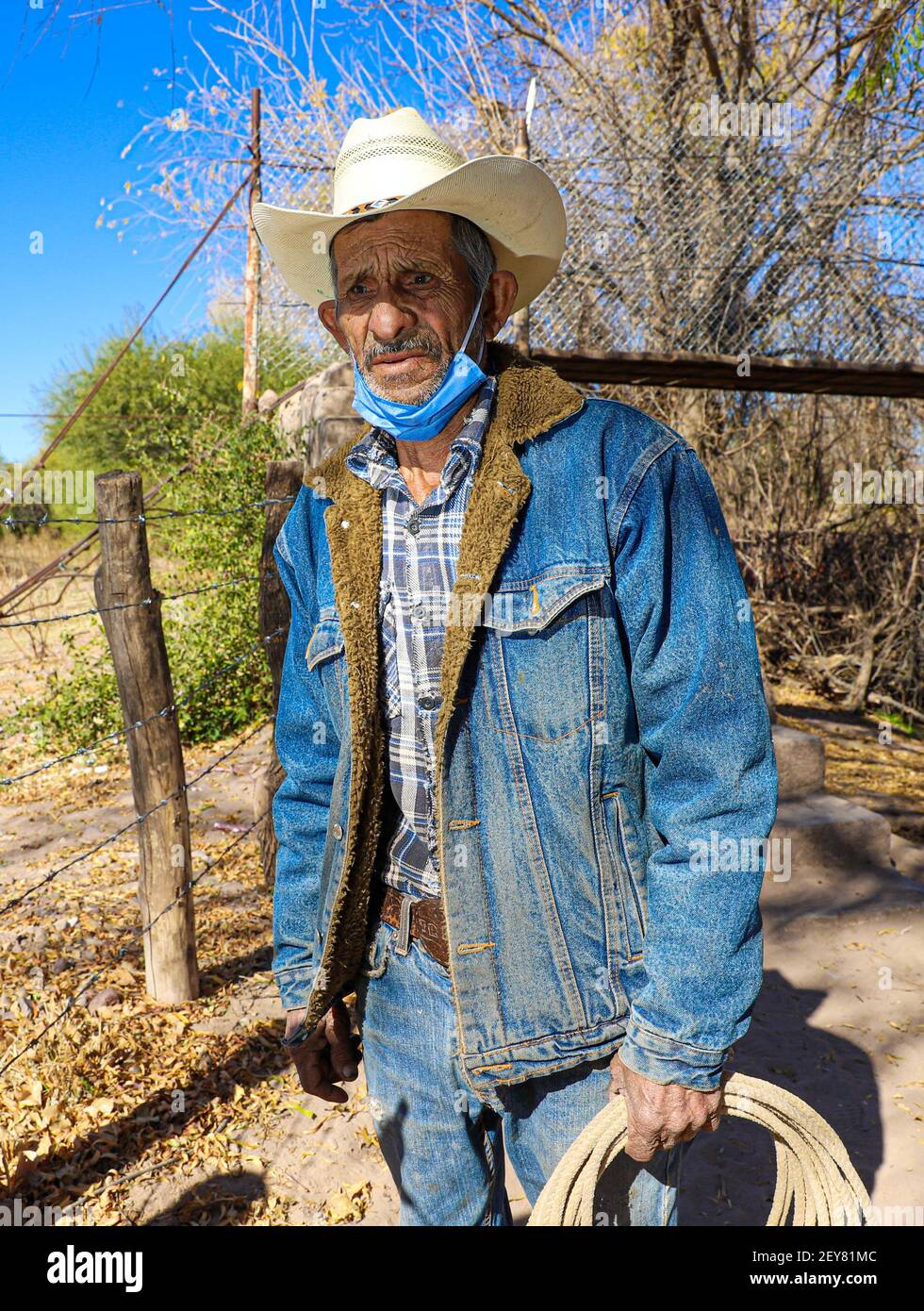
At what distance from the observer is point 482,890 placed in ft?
5.46

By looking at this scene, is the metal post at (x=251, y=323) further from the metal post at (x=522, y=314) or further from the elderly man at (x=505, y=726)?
the elderly man at (x=505, y=726)

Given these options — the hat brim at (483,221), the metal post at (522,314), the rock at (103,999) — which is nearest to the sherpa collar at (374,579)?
the hat brim at (483,221)

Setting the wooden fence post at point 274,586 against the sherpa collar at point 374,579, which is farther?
the wooden fence post at point 274,586

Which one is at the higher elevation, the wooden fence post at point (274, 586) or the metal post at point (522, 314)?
the metal post at point (522, 314)

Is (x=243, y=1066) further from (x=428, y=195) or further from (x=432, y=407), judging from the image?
(x=428, y=195)

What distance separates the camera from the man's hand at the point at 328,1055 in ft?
6.90

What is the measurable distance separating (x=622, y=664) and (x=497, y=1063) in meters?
0.76

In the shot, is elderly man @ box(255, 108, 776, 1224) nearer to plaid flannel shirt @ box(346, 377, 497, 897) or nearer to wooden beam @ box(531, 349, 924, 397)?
plaid flannel shirt @ box(346, 377, 497, 897)

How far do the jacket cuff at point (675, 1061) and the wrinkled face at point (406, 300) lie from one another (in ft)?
4.03

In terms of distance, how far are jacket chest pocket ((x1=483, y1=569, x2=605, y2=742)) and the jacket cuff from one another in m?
0.53
